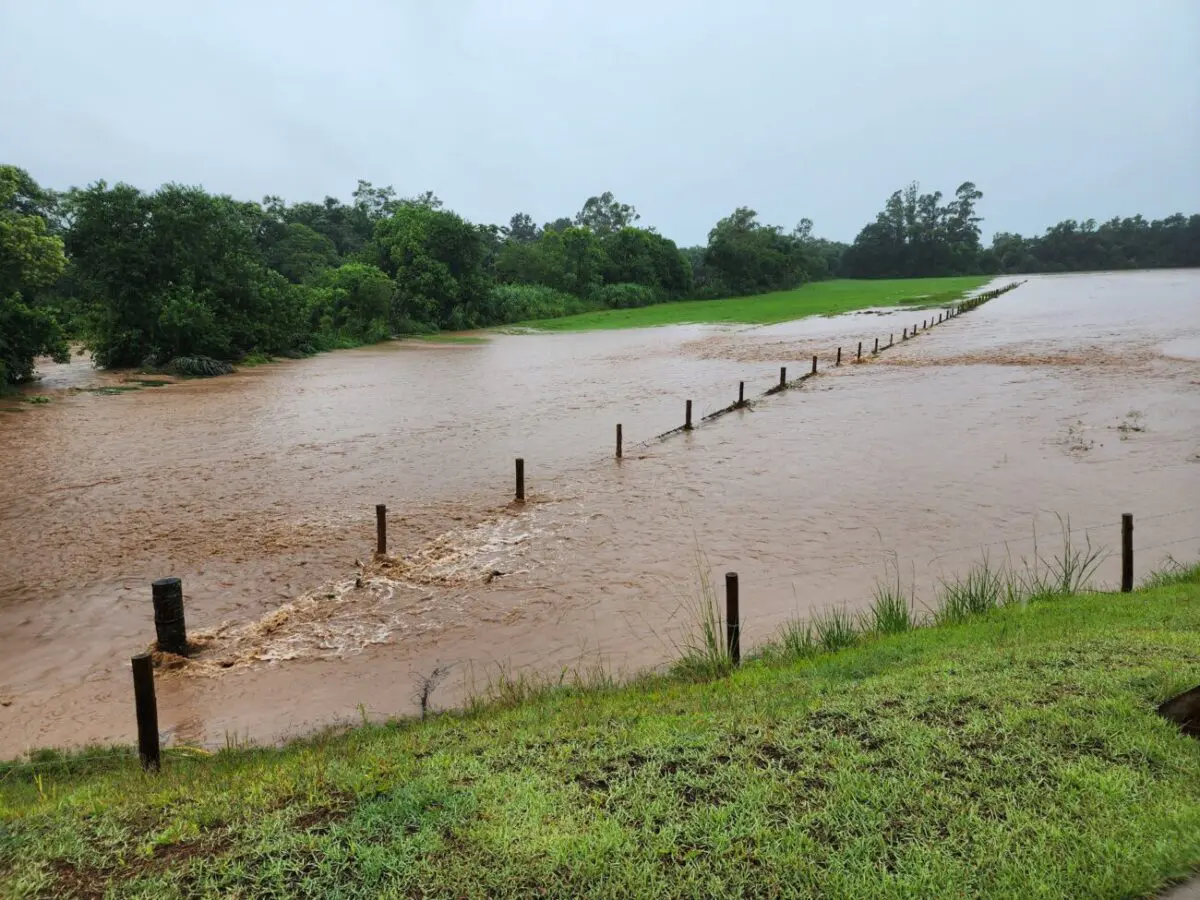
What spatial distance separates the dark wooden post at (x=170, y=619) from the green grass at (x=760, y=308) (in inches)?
2121

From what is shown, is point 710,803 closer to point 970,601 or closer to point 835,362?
point 970,601

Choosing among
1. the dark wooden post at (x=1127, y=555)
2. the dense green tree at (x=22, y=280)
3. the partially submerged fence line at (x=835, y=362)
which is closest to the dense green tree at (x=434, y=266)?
the dense green tree at (x=22, y=280)

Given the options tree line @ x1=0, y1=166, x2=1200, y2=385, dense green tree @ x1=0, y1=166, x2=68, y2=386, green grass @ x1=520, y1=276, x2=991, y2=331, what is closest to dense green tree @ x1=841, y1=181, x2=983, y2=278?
tree line @ x1=0, y1=166, x2=1200, y2=385

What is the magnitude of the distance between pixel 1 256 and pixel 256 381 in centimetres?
991

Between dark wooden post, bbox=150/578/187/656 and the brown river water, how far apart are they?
1.01 ft

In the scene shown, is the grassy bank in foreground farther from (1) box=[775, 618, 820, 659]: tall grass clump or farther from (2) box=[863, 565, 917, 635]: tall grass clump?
(2) box=[863, 565, 917, 635]: tall grass clump

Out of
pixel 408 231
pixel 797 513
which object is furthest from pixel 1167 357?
pixel 408 231

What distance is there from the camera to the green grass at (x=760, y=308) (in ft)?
211

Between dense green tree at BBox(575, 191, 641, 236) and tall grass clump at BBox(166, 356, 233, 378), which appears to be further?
dense green tree at BBox(575, 191, 641, 236)

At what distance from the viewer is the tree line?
3322 cm

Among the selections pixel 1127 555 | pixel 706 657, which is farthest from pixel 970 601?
pixel 706 657

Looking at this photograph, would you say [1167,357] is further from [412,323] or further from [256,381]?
[412,323]

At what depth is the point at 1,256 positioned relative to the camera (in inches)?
966

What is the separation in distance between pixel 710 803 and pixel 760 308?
7338cm
